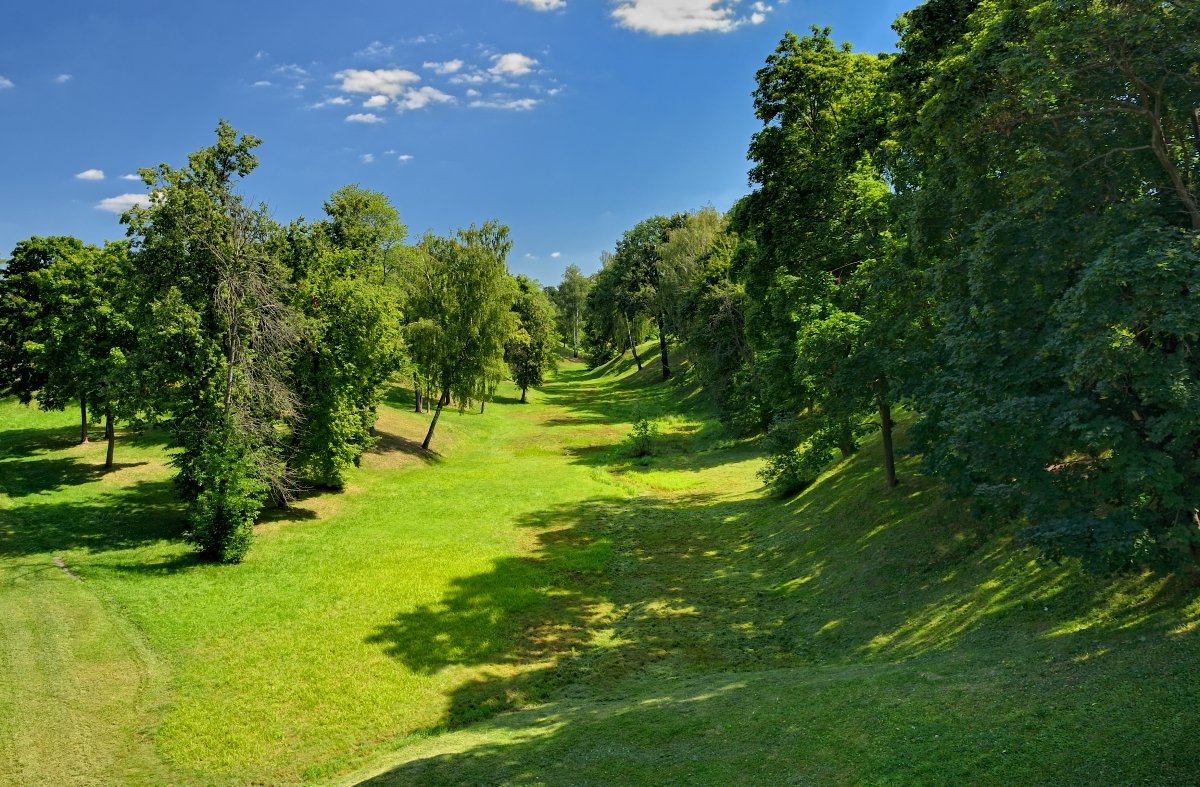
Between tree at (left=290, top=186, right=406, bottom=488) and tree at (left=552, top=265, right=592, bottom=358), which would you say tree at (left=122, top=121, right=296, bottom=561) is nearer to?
tree at (left=290, top=186, right=406, bottom=488)

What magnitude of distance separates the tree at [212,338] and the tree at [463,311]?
16990 mm

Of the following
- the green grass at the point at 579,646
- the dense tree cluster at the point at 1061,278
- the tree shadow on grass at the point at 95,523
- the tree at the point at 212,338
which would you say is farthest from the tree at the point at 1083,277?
the tree shadow on grass at the point at 95,523

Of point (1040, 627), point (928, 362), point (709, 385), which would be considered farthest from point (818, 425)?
point (709, 385)

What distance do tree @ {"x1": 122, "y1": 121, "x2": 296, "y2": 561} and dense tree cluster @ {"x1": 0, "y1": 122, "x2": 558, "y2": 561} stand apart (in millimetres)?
52

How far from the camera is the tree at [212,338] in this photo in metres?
23.4

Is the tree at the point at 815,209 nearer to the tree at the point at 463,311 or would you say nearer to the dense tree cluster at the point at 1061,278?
the dense tree cluster at the point at 1061,278

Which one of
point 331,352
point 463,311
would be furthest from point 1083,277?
point 463,311

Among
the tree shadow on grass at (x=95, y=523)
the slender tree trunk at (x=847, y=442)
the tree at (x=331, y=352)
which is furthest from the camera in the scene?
the tree at (x=331, y=352)

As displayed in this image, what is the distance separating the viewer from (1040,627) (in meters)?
12.6

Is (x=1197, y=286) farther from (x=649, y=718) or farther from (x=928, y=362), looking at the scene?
(x=649, y=718)

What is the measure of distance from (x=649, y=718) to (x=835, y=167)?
23515 millimetres

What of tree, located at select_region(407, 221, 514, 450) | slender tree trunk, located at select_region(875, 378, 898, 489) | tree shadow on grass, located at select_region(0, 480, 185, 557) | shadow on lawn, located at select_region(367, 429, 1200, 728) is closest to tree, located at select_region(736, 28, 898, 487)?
slender tree trunk, located at select_region(875, 378, 898, 489)

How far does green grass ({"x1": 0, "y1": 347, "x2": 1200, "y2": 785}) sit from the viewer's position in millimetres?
9938

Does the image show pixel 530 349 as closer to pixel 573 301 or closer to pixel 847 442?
pixel 847 442
